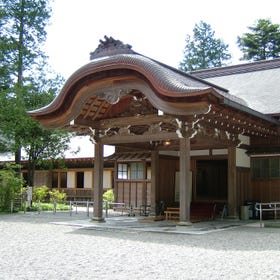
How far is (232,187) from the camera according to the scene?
15.0 metres

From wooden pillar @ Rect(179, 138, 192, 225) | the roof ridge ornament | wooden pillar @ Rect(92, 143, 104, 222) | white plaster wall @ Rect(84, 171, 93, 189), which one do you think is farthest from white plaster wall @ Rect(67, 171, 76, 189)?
wooden pillar @ Rect(179, 138, 192, 225)

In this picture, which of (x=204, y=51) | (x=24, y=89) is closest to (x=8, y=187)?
(x=24, y=89)

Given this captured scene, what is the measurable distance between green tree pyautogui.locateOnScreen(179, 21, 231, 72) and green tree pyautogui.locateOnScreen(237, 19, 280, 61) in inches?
73.6

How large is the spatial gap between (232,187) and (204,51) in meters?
29.7

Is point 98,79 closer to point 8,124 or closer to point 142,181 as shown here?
point 142,181

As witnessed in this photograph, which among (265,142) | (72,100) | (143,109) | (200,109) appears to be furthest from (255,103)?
(72,100)

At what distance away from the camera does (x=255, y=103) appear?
53.7 feet

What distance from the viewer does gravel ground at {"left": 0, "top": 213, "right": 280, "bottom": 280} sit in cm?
659

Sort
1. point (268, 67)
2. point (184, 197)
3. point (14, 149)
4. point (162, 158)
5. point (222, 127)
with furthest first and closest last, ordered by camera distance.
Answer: point (268, 67) < point (14, 149) < point (162, 158) < point (222, 127) < point (184, 197)

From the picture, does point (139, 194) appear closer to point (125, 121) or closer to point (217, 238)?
point (125, 121)

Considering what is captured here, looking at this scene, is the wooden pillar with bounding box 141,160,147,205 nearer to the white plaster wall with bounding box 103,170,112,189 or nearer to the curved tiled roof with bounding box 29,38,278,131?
the curved tiled roof with bounding box 29,38,278,131

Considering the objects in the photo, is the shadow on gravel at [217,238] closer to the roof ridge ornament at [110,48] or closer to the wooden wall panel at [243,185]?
the wooden wall panel at [243,185]

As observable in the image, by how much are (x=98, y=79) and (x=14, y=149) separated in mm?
9327

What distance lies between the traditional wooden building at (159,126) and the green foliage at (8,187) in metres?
4.24
